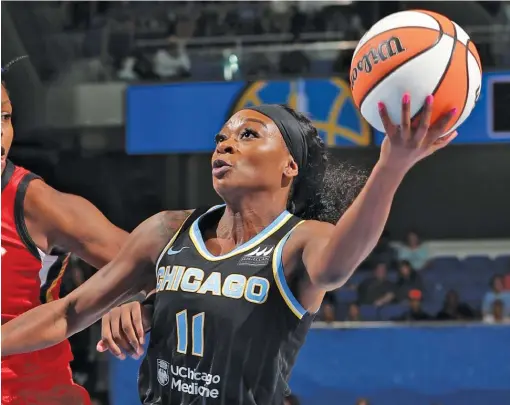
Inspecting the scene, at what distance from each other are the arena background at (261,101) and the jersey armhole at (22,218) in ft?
16.6

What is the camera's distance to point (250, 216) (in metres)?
2.82

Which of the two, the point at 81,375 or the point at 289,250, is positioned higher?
the point at 289,250

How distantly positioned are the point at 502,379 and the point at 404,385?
3.02 ft

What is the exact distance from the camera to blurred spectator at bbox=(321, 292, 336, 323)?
8.88m

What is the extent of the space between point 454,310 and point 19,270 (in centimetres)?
648

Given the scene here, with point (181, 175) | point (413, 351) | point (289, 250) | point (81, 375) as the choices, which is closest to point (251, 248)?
point (289, 250)

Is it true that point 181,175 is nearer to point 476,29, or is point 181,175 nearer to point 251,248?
point 476,29

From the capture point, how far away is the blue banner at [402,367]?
26.9 ft

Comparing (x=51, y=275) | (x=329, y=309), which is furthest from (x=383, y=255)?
(x=51, y=275)

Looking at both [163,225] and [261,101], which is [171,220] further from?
[261,101]

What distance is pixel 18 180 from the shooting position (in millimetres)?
3500

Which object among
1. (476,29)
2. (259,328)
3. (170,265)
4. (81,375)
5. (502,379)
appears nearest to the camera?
(259,328)

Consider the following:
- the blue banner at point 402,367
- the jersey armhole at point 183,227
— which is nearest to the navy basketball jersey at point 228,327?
the jersey armhole at point 183,227

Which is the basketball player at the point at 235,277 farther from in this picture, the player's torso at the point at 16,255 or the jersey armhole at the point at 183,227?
the player's torso at the point at 16,255
